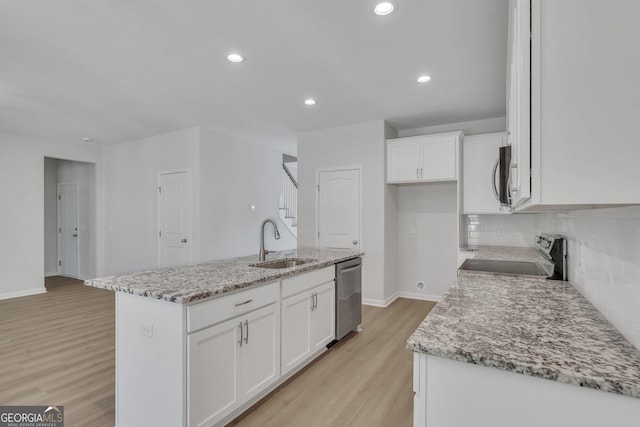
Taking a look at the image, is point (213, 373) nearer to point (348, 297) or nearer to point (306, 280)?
point (306, 280)

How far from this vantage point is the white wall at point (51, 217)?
6977mm

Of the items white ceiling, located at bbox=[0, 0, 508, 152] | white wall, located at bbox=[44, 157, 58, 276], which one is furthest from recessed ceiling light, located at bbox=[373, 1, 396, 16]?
white wall, located at bbox=[44, 157, 58, 276]

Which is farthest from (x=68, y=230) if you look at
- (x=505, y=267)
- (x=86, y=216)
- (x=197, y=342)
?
(x=505, y=267)

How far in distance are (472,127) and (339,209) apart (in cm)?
222

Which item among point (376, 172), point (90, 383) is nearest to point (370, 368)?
point (90, 383)

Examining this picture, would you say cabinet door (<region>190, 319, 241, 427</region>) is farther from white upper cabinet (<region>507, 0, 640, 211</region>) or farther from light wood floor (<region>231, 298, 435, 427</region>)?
white upper cabinet (<region>507, 0, 640, 211</region>)

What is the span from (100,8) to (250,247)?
4197mm

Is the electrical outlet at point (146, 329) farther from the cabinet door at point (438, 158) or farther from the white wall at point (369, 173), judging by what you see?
the cabinet door at point (438, 158)

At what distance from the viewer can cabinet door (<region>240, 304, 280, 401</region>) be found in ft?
6.50

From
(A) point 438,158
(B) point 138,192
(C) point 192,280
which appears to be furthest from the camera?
(B) point 138,192

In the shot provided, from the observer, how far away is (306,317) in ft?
Result: 8.52

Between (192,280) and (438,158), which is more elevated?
(438,158)

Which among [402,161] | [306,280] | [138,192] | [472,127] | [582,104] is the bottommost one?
[306,280]

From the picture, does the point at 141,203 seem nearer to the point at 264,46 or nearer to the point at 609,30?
the point at 264,46
